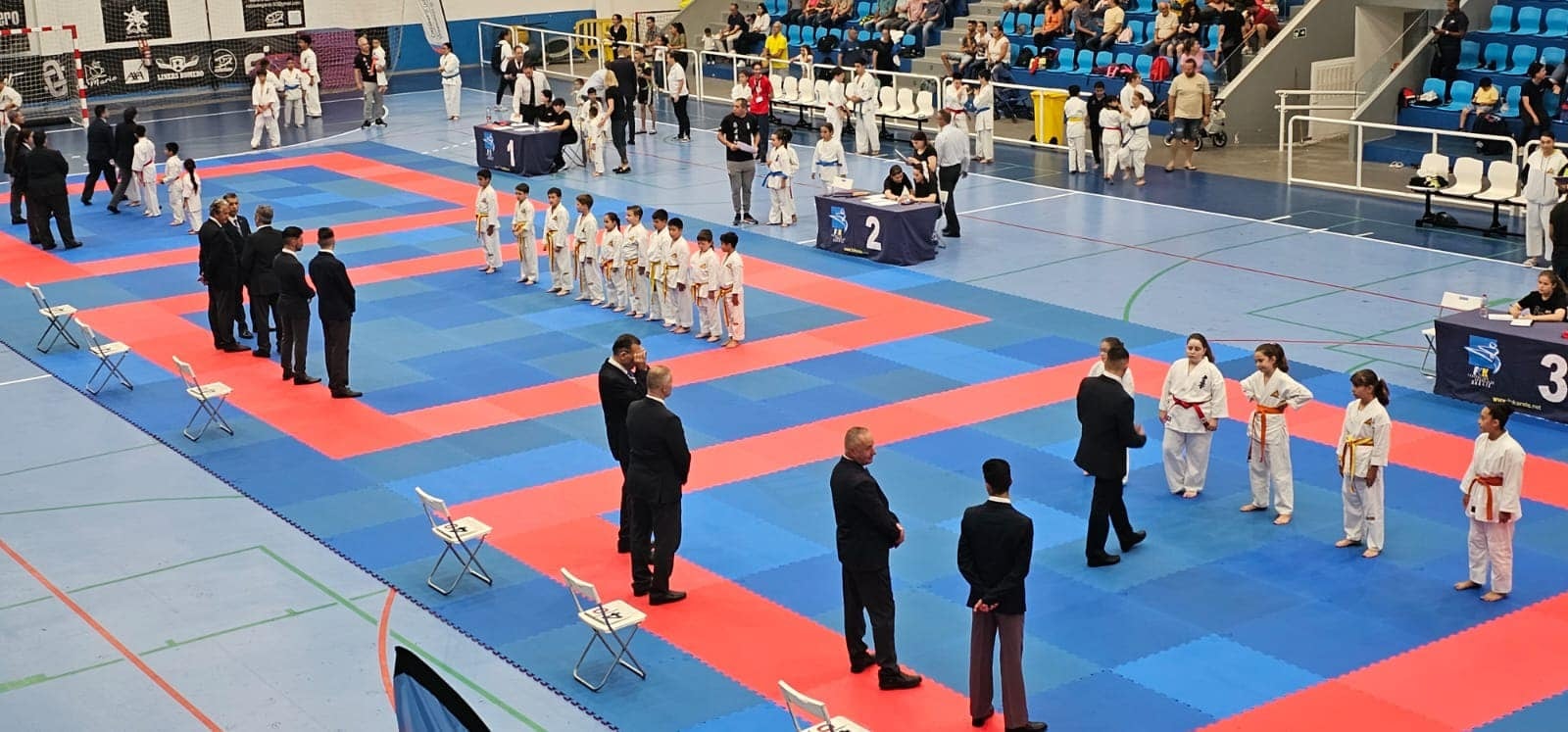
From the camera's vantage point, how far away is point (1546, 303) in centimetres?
1727

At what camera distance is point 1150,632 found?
12.5m

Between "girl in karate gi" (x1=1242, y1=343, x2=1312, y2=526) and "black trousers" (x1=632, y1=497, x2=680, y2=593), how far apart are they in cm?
515

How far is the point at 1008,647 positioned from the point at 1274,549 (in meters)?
4.24

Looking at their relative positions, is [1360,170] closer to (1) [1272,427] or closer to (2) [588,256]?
(2) [588,256]

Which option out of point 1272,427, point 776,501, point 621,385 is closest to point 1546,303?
point 1272,427

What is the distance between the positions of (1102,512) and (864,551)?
3.02 m

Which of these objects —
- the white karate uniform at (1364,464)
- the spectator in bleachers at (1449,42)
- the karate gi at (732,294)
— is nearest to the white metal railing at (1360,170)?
the spectator in bleachers at (1449,42)

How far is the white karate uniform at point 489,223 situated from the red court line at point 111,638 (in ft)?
32.8

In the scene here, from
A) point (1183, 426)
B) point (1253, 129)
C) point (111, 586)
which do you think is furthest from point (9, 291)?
point (1253, 129)

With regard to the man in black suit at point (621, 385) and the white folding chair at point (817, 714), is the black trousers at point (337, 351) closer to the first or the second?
the man in black suit at point (621, 385)

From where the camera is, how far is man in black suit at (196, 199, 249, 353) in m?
20.3

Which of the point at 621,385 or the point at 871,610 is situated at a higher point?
the point at 621,385

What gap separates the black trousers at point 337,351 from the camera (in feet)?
A: 61.6

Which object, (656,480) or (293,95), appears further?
(293,95)
